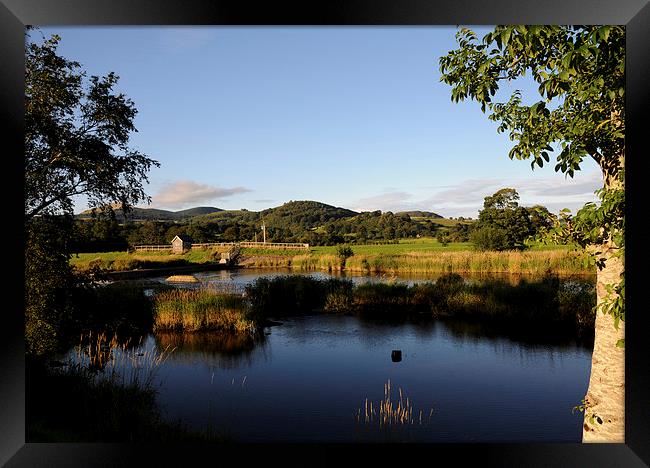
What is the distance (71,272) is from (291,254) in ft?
94.2

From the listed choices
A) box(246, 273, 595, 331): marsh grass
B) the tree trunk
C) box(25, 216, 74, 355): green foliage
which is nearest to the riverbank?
box(246, 273, 595, 331): marsh grass

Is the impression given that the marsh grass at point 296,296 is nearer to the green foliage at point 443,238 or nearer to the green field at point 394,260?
the green field at point 394,260

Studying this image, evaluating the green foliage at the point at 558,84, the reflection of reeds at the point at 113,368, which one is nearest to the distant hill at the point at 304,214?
the reflection of reeds at the point at 113,368

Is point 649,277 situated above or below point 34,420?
above

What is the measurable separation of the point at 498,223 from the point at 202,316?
1960cm

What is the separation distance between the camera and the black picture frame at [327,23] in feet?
9.18

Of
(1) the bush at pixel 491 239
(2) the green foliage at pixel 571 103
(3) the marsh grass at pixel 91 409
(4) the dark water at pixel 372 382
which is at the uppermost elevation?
(2) the green foliage at pixel 571 103

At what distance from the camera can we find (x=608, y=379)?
3.88 metres

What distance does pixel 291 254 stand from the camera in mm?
34625

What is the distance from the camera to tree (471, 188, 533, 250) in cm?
2495

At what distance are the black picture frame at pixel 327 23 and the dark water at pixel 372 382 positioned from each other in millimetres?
3259

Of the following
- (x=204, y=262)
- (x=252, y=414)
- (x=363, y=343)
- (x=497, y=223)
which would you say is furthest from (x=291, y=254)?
(x=252, y=414)

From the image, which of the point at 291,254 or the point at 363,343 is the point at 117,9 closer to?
the point at 363,343

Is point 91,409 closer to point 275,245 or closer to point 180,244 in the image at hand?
point 180,244
